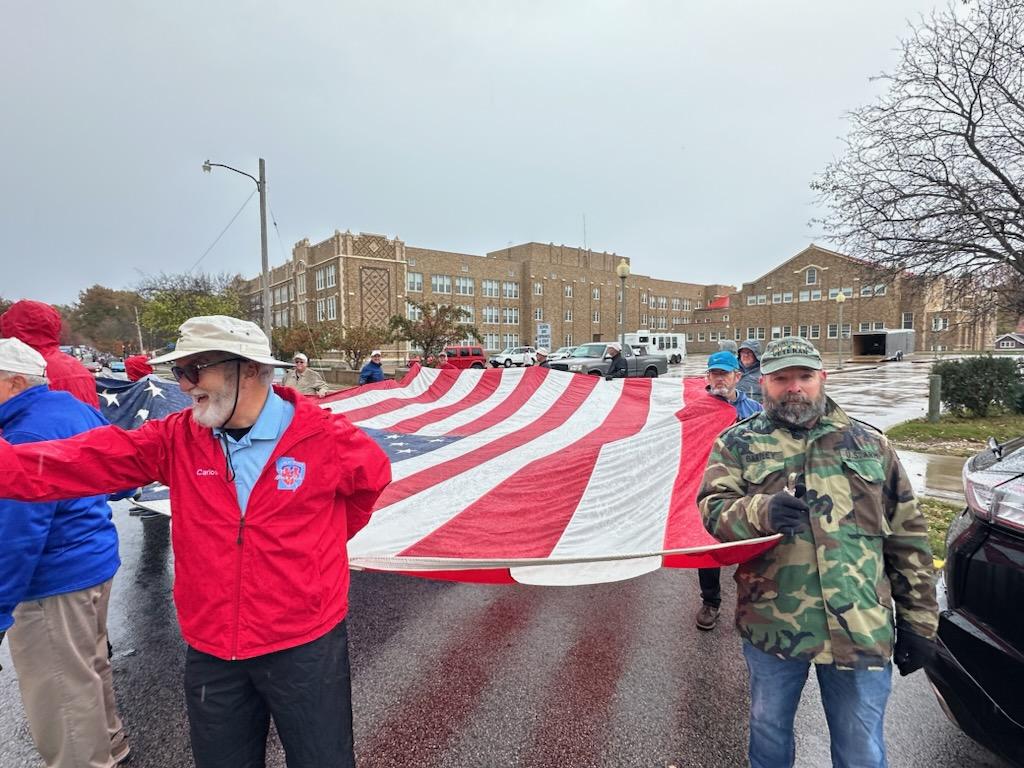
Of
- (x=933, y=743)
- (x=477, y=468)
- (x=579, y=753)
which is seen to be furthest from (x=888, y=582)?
(x=477, y=468)

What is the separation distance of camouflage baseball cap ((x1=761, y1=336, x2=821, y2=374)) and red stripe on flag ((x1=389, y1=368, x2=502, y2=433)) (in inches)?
166

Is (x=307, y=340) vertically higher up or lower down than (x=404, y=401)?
higher up

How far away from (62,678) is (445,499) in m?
2.02

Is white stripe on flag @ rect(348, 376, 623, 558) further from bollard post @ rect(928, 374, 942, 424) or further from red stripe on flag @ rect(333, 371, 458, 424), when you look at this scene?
bollard post @ rect(928, 374, 942, 424)

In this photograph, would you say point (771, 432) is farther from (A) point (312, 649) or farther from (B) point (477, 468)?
(B) point (477, 468)

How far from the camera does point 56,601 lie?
2111 mm

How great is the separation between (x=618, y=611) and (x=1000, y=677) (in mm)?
2315

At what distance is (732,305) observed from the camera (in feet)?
195

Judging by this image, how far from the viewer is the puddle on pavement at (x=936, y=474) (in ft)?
21.0

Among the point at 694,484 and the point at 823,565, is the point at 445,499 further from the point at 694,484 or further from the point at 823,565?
the point at 823,565

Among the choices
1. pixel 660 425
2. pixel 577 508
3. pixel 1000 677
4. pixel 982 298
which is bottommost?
pixel 1000 677

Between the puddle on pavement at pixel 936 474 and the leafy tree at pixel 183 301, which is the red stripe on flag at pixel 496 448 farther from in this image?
the leafy tree at pixel 183 301

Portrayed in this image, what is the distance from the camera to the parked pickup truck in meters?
24.1

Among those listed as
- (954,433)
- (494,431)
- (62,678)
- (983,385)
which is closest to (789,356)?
(62,678)
